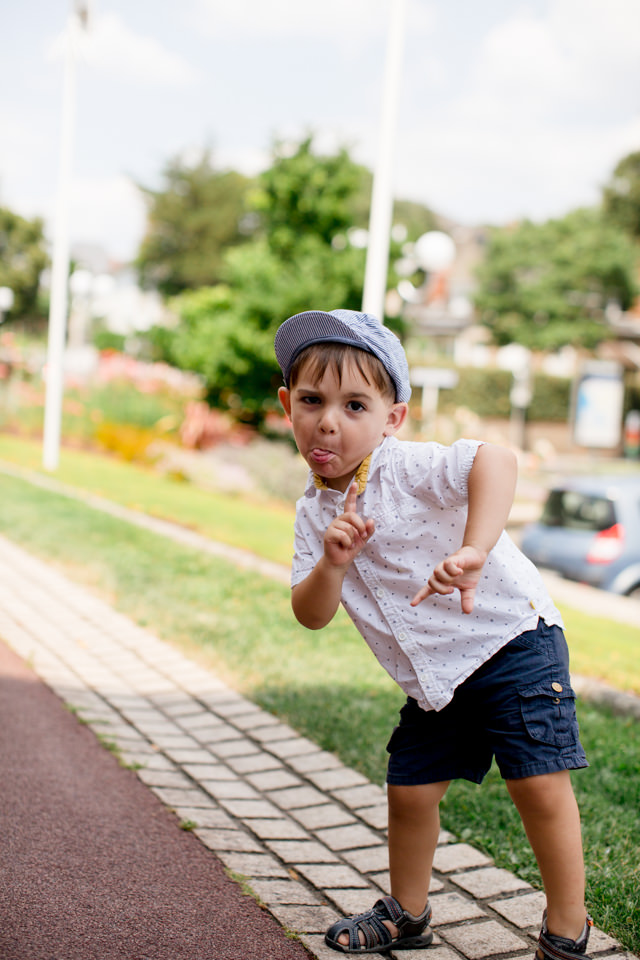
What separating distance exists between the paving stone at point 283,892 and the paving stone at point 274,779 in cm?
78

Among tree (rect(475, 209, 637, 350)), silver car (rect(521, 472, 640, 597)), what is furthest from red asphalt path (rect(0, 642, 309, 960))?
tree (rect(475, 209, 637, 350))

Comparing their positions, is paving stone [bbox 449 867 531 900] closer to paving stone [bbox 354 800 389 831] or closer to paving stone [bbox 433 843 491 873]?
paving stone [bbox 433 843 491 873]

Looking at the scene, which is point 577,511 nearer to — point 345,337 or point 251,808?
point 251,808

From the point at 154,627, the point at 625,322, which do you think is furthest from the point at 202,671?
the point at 625,322

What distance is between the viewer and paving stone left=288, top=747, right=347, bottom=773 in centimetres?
383

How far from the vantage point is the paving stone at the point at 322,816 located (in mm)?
3326

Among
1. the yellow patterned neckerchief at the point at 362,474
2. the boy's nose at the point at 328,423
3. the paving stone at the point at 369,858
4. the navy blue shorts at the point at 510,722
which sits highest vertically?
the boy's nose at the point at 328,423

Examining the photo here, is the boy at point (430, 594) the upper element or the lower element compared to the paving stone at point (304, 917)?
upper

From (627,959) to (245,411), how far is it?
15084 mm

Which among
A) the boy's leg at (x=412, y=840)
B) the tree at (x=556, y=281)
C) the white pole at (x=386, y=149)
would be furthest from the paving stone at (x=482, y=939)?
the tree at (x=556, y=281)

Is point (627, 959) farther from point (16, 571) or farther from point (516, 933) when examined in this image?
point (16, 571)

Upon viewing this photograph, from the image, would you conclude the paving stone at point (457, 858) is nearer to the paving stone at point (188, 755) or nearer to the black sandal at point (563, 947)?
the black sandal at point (563, 947)

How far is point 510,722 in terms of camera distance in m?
2.27

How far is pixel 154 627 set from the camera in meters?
5.96
